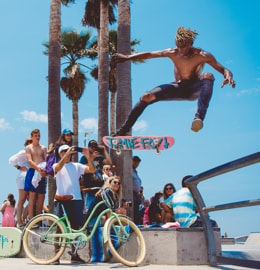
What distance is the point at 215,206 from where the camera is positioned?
5406mm

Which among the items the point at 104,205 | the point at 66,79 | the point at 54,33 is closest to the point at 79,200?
the point at 104,205

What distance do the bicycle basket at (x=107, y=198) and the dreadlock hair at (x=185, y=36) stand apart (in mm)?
2675

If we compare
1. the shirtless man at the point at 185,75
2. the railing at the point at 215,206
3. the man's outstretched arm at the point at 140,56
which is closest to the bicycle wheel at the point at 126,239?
the railing at the point at 215,206

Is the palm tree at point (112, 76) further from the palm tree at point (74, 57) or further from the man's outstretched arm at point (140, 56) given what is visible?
the man's outstretched arm at point (140, 56)

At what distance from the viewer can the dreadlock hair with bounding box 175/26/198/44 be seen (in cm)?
566

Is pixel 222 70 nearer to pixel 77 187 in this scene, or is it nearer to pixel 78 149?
pixel 78 149

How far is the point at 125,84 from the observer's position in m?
13.6

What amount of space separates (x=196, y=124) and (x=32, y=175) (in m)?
3.84

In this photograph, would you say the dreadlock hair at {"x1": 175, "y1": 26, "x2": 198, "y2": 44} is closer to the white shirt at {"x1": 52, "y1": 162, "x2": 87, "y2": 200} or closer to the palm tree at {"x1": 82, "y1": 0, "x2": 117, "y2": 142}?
the white shirt at {"x1": 52, "y1": 162, "x2": 87, "y2": 200}

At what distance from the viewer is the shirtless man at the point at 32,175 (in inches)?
317

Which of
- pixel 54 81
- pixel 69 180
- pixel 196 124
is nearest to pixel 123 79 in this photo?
pixel 54 81

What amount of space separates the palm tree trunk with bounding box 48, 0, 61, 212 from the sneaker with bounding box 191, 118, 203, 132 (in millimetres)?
8519

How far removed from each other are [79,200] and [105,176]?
3.13 feet

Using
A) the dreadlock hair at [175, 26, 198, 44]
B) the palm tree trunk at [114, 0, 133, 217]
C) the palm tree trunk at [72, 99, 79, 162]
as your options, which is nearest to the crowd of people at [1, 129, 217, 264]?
the dreadlock hair at [175, 26, 198, 44]
